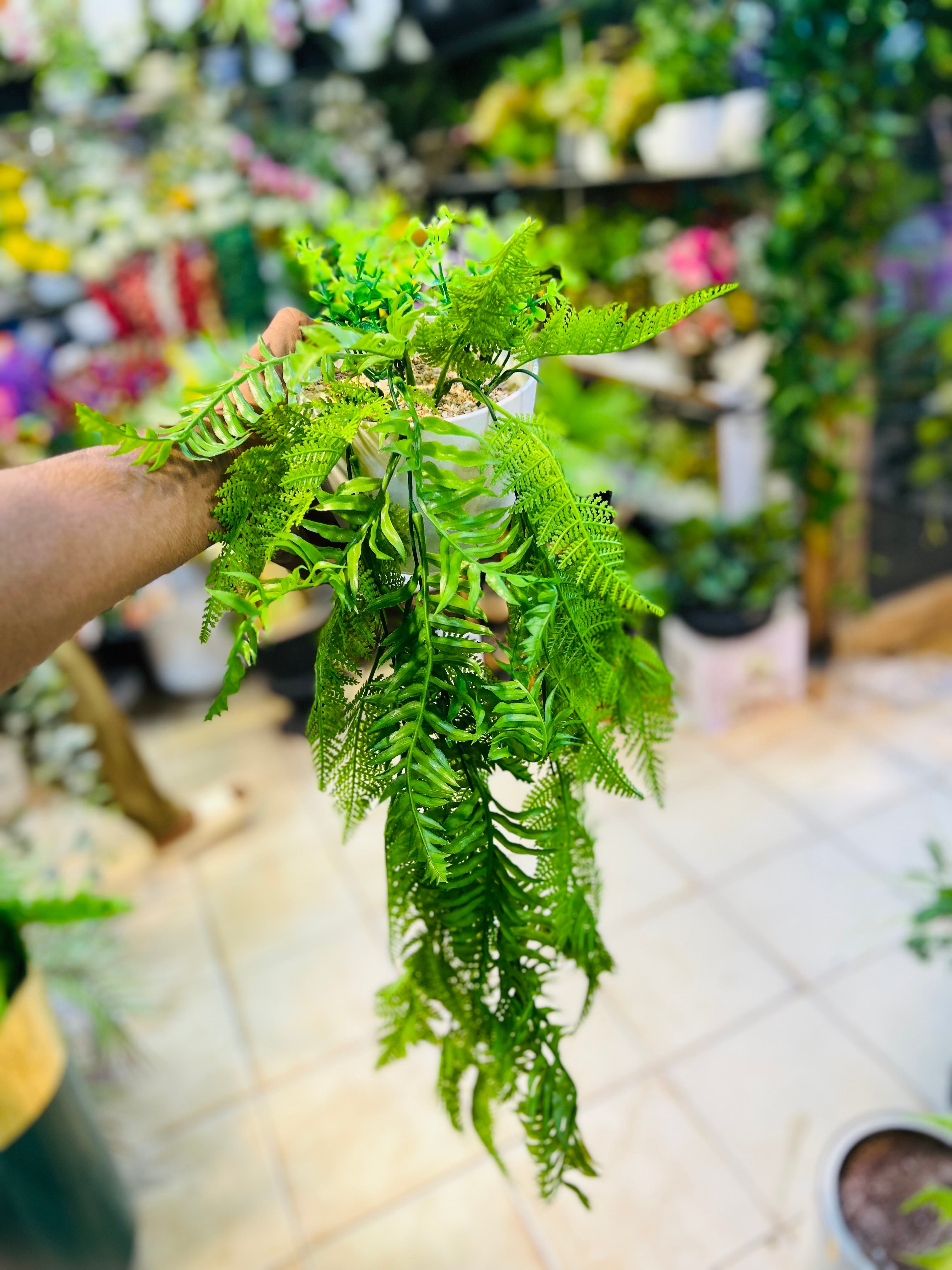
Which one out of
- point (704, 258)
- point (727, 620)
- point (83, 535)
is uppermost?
point (83, 535)

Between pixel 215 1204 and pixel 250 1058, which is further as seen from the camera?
pixel 250 1058

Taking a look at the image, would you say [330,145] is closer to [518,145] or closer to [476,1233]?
[518,145]

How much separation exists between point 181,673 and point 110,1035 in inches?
66.7

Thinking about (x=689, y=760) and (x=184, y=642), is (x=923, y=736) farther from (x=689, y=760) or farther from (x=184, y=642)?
(x=184, y=642)

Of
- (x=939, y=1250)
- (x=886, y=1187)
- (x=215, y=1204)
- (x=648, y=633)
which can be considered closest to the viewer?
(x=939, y=1250)

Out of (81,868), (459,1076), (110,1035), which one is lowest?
(81,868)

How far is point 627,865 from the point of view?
Result: 7.48 feet

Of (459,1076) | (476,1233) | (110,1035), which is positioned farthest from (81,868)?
(459,1076)

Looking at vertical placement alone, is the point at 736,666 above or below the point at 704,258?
below

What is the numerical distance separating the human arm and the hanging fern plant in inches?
1.2

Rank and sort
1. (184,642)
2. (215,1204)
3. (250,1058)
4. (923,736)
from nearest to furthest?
(215,1204), (250,1058), (923,736), (184,642)

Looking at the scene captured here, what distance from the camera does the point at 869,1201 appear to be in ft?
3.91

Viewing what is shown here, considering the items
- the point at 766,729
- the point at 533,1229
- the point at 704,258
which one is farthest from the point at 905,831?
the point at 704,258

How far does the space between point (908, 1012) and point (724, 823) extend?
2.14 ft
